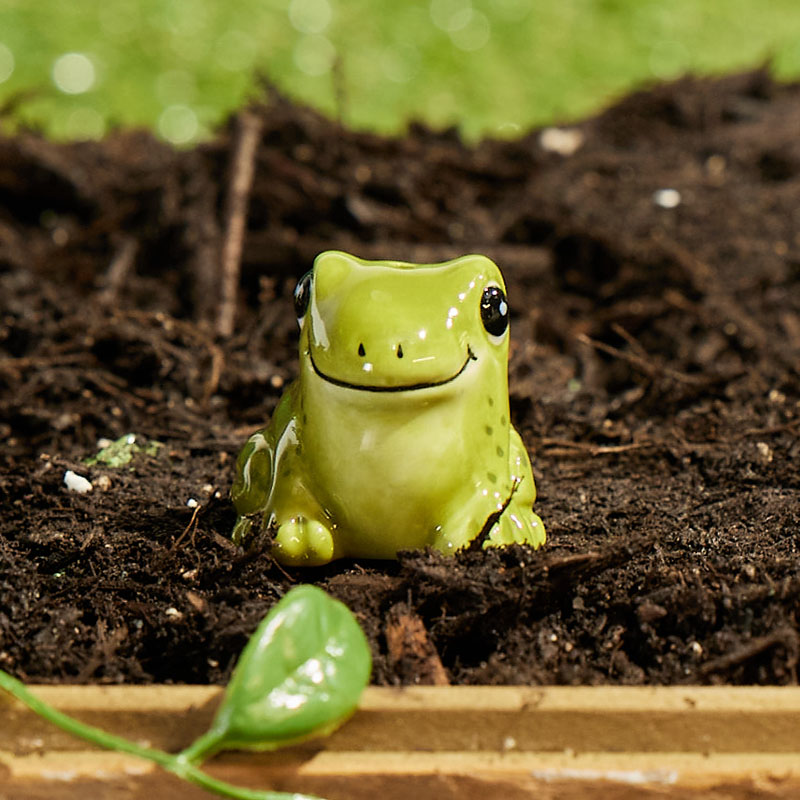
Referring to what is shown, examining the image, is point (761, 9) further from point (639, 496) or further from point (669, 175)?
point (639, 496)

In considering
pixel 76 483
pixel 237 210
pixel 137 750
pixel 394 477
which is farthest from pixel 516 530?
pixel 237 210

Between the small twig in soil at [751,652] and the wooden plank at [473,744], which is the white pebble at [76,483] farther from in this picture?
the small twig in soil at [751,652]

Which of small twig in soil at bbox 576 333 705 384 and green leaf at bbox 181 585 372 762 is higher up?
green leaf at bbox 181 585 372 762

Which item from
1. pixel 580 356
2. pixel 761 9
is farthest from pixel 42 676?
pixel 761 9

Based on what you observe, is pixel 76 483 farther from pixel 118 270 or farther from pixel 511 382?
pixel 118 270

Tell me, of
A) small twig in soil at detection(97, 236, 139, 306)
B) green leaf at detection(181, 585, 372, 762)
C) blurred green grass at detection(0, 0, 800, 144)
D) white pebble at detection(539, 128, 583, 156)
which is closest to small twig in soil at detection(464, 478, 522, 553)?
green leaf at detection(181, 585, 372, 762)

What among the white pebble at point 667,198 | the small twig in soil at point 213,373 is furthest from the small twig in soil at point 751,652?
the white pebble at point 667,198

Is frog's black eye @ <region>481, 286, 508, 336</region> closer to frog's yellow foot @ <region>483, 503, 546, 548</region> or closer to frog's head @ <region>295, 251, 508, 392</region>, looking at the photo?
frog's head @ <region>295, 251, 508, 392</region>
